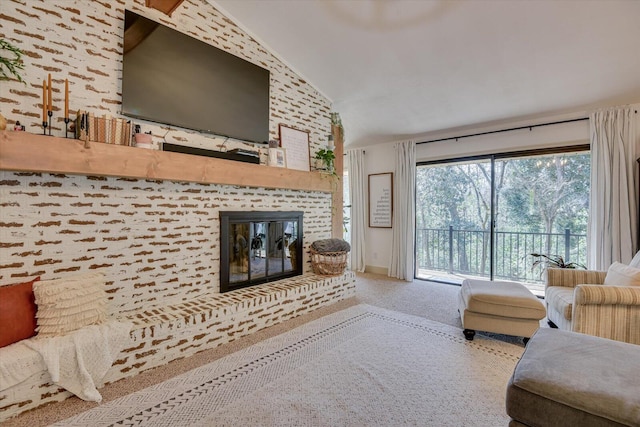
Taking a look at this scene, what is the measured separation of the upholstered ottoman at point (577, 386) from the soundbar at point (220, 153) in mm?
2615

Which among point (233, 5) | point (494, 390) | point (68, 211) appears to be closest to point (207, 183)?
point (68, 211)

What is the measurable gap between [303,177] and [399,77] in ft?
5.23

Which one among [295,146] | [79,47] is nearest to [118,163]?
[79,47]

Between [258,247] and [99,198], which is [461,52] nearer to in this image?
[258,247]

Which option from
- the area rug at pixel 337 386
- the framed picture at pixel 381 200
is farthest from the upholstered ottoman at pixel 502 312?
the framed picture at pixel 381 200

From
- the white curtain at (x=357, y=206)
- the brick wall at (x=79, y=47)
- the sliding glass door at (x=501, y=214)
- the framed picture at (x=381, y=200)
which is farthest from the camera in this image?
the white curtain at (x=357, y=206)

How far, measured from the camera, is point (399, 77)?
3.46 m

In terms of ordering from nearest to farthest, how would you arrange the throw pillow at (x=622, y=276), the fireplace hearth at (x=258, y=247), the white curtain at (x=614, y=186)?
the throw pillow at (x=622, y=276) < the fireplace hearth at (x=258, y=247) < the white curtain at (x=614, y=186)

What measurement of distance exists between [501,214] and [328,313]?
10.1 ft

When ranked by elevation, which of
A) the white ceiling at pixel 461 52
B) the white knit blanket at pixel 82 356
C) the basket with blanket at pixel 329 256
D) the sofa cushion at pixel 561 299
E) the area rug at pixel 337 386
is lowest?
the area rug at pixel 337 386

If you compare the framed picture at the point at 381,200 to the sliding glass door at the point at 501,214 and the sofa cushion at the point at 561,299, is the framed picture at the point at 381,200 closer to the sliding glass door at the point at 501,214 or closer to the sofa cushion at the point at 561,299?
the sliding glass door at the point at 501,214

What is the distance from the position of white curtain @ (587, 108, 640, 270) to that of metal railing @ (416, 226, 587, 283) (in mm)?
750

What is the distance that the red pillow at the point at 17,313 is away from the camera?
170 centimetres

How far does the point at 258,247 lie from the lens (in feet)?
10.9
